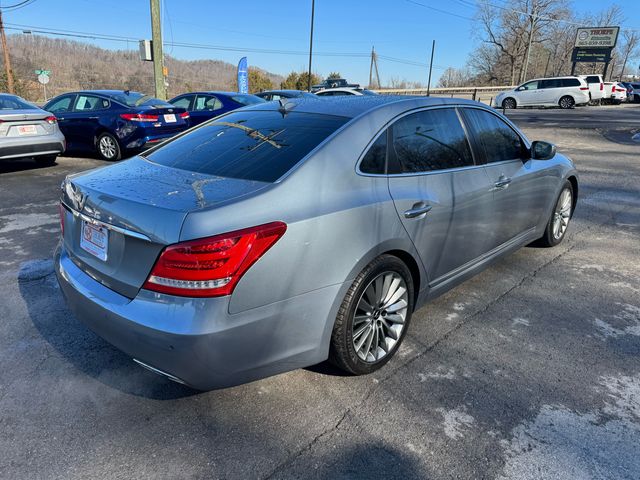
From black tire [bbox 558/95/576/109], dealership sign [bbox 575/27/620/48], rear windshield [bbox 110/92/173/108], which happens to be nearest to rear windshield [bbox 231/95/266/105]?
rear windshield [bbox 110/92/173/108]

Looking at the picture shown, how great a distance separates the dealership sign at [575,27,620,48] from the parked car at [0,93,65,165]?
169 feet

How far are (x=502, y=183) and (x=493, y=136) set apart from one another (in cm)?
43

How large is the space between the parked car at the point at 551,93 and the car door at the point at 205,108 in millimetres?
23499

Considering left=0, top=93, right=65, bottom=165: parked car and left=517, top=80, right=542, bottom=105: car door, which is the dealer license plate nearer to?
left=0, top=93, right=65, bottom=165: parked car

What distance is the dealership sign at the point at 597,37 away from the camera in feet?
145

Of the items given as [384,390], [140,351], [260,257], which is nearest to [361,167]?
[260,257]

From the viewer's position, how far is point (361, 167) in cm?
256

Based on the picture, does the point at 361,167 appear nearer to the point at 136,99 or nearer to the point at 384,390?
the point at 384,390

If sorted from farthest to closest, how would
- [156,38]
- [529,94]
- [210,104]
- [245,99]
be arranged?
[529,94] → [156,38] → [245,99] → [210,104]

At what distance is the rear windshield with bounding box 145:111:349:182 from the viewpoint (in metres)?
2.47

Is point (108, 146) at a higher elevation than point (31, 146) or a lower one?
lower

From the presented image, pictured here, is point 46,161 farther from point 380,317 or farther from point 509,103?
point 509,103

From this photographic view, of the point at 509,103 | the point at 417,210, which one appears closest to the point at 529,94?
the point at 509,103

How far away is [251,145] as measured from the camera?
2.75m
